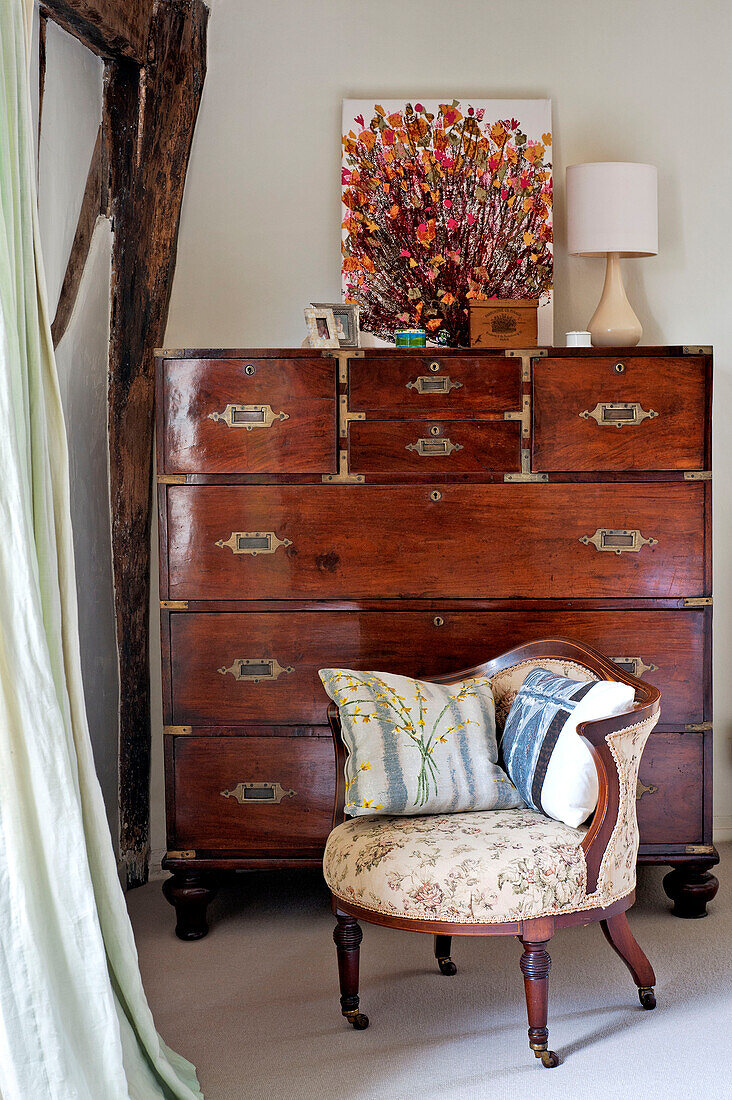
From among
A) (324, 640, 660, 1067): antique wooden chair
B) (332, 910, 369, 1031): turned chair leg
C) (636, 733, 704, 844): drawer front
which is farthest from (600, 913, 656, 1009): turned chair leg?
(332, 910, 369, 1031): turned chair leg

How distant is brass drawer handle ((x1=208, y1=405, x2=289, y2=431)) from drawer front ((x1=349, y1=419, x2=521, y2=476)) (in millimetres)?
219

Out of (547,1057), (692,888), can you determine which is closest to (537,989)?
(547,1057)

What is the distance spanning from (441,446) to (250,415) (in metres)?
0.53

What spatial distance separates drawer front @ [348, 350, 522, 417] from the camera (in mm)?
2672

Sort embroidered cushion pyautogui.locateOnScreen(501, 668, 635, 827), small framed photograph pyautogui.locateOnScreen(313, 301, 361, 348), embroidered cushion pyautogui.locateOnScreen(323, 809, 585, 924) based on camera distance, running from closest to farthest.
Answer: embroidered cushion pyautogui.locateOnScreen(323, 809, 585, 924), embroidered cushion pyautogui.locateOnScreen(501, 668, 635, 827), small framed photograph pyautogui.locateOnScreen(313, 301, 361, 348)

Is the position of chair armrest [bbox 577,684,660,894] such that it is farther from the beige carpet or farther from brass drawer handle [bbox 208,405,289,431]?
brass drawer handle [bbox 208,405,289,431]

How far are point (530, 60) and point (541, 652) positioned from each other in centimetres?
199

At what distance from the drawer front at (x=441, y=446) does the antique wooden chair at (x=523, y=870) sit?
74 cm

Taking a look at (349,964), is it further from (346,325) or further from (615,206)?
(615,206)

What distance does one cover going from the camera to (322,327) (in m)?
2.84

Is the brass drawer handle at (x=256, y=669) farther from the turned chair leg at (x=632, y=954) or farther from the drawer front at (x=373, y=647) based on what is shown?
the turned chair leg at (x=632, y=954)

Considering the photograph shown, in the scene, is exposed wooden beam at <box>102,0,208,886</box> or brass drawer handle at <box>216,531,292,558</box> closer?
brass drawer handle at <box>216,531,292,558</box>

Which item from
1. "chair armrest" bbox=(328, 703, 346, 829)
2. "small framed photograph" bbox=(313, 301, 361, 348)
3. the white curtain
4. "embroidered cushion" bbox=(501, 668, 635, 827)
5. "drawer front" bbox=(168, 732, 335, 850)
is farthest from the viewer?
"small framed photograph" bbox=(313, 301, 361, 348)

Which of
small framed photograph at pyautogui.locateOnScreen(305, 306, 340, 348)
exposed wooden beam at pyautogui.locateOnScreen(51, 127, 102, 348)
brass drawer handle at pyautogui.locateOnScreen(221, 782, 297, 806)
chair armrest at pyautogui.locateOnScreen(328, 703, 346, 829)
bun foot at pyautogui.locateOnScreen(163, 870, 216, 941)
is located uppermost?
exposed wooden beam at pyautogui.locateOnScreen(51, 127, 102, 348)
